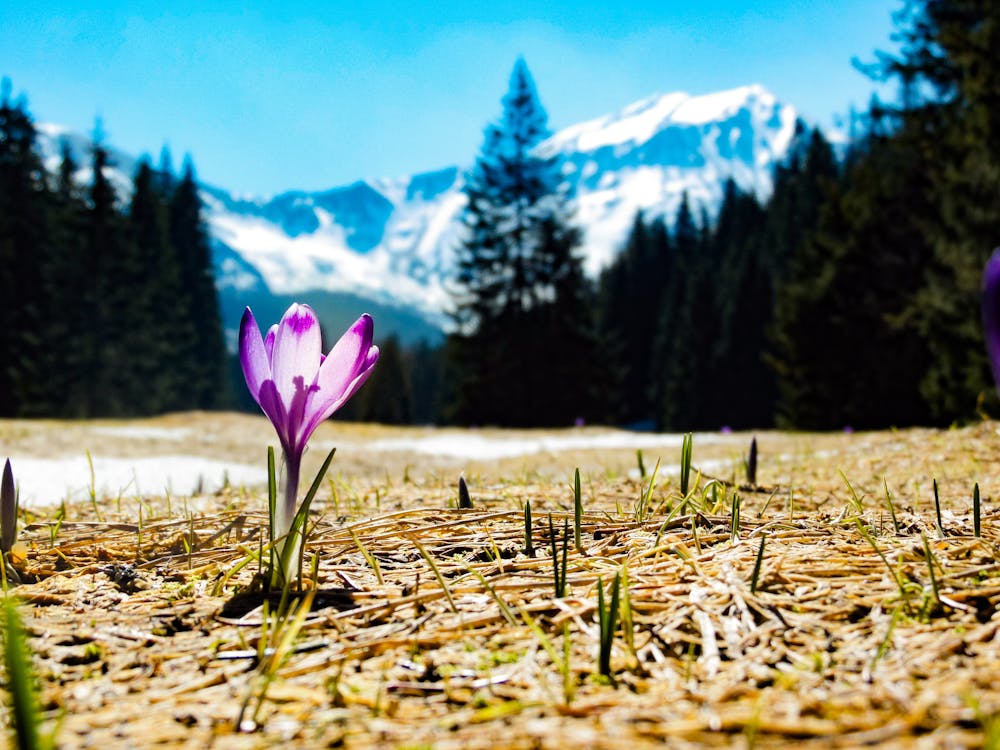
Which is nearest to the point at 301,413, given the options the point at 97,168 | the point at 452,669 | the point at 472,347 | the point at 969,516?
the point at 452,669

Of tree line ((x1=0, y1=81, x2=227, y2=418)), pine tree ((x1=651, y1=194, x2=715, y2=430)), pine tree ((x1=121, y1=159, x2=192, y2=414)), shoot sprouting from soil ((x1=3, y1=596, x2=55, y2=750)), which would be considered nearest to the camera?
shoot sprouting from soil ((x1=3, y1=596, x2=55, y2=750))

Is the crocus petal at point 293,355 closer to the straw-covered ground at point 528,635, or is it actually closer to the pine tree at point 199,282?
the straw-covered ground at point 528,635

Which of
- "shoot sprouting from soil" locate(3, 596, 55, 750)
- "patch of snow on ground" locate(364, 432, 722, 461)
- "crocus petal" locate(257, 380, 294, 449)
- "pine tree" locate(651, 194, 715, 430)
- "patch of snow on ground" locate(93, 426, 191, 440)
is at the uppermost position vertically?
"pine tree" locate(651, 194, 715, 430)

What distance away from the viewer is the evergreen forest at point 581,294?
11.6 m

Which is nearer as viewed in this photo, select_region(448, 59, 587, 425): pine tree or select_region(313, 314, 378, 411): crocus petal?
select_region(313, 314, 378, 411): crocus petal

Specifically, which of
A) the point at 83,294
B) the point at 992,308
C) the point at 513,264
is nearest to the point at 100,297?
the point at 83,294

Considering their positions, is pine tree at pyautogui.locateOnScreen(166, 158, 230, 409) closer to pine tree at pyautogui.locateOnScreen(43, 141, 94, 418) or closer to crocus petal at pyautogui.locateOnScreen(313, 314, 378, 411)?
pine tree at pyautogui.locateOnScreen(43, 141, 94, 418)

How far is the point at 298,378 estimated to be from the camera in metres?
1.35

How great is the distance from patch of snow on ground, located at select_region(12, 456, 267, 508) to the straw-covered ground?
1967 millimetres

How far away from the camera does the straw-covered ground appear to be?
831 millimetres

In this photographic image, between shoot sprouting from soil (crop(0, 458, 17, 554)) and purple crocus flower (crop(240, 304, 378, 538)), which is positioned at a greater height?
purple crocus flower (crop(240, 304, 378, 538))

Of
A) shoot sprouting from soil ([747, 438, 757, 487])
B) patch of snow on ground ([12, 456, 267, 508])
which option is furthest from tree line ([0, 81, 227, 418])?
shoot sprouting from soil ([747, 438, 757, 487])

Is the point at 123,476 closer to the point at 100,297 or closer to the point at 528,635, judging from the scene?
the point at 528,635

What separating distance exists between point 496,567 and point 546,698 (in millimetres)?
537
